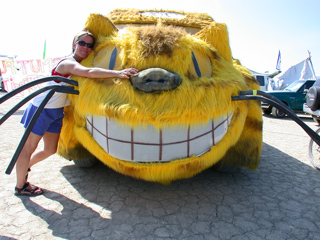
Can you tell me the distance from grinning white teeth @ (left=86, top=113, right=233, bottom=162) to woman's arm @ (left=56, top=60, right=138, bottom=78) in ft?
1.13

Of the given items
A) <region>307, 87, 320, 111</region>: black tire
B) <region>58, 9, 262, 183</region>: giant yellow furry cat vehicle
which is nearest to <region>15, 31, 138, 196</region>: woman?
<region>58, 9, 262, 183</region>: giant yellow furry cat vehicle

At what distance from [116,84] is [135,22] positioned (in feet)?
4.96

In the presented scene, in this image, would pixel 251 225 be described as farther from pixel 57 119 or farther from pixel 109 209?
pixel 57 119

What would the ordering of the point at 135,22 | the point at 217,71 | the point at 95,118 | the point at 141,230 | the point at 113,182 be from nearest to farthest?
1. the point at 141,230
2. the point at 95,118
3. the point at 217,71
4. the point at 113,182
5. the point at 135,22

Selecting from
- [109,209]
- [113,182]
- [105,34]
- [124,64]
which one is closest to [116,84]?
[124,64]

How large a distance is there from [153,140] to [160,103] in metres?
0.28

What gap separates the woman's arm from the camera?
1860 mm

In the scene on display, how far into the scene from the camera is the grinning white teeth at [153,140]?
1755 millimetres

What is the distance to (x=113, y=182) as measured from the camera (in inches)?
104

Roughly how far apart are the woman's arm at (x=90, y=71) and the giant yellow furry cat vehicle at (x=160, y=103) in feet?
0.18

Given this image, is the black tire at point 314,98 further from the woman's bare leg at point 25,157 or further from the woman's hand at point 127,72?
the woman's bare leg at point 25,157

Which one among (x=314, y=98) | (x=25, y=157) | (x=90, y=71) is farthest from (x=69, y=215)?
(x=314, y=98)

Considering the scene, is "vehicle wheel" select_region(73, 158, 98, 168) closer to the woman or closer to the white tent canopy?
the woman

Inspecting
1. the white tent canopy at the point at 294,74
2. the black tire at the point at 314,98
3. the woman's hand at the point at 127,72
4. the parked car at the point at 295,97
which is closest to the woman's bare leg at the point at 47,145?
the woman's hand at the point at 127,72
